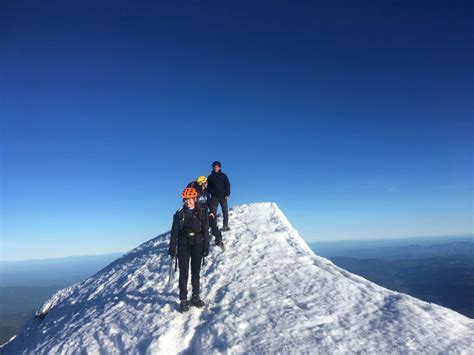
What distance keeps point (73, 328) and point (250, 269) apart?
6.86 meters

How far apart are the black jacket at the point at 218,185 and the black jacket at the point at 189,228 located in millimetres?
6392

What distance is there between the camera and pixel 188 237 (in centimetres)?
971

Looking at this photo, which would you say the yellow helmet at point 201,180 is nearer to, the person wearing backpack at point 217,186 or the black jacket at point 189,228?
the person wearing backpack at point 217,186

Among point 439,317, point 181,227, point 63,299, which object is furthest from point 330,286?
point 63,299

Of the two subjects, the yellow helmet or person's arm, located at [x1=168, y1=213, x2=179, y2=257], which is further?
the yellow helmet

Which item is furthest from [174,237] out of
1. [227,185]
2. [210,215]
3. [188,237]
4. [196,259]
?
[227,185]

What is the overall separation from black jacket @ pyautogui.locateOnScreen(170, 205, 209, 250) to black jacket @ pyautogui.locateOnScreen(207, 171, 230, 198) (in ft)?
21.0

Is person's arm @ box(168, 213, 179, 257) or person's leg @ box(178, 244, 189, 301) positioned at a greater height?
person's arm @ box(168, 213, 179, 257)

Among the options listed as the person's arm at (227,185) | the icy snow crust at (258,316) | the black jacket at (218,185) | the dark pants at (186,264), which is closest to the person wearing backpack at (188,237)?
the dark pants at (186,264)

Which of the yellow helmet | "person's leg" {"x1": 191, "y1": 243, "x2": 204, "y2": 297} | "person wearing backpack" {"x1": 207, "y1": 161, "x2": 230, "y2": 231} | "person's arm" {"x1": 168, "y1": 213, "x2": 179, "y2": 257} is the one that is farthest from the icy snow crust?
the yellow helmet

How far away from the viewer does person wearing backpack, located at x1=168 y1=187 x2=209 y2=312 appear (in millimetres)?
9623

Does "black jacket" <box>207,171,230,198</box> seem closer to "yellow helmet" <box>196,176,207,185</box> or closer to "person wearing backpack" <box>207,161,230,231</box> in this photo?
"person wearing backpack" <box>207,161,230,231</box>

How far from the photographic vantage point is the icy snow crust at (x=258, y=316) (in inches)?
284

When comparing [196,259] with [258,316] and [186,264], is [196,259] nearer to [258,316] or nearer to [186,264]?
[186,264]
